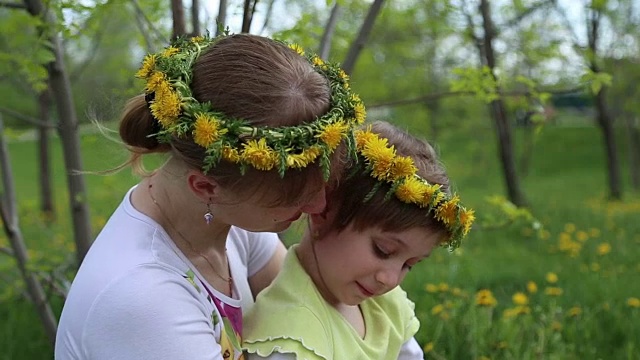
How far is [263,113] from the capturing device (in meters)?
1.38


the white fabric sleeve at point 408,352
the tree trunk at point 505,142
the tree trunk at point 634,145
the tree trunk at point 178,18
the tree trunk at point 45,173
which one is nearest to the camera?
the white fabric sleeve at point 408,352

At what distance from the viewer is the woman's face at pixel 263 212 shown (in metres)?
1.48

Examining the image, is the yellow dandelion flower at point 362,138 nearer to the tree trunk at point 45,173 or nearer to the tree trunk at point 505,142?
the tree trunk at point 505,142

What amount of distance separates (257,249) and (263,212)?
512 mm

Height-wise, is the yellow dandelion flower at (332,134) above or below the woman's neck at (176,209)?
above

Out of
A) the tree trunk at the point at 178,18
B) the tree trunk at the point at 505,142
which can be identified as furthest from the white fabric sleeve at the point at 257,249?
the tree trunk at the point at 505,142

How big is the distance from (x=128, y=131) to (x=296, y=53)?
0.37m

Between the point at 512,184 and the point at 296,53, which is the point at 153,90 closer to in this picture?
the point at 296,53

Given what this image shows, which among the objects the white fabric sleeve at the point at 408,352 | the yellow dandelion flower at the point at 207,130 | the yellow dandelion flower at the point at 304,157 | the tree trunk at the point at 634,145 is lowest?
the tree trunk at the point at 634,145

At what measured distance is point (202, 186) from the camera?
4.80 feet

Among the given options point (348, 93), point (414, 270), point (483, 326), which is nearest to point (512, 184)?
point (414, 270)

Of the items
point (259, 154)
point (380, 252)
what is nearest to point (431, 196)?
point (380, 252)

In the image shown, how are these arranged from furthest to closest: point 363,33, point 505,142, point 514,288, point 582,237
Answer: point 505,142 → point 582,237 → point 514,288 → point 363,33

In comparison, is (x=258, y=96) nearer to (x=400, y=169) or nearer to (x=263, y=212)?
(x=263, y=212)
